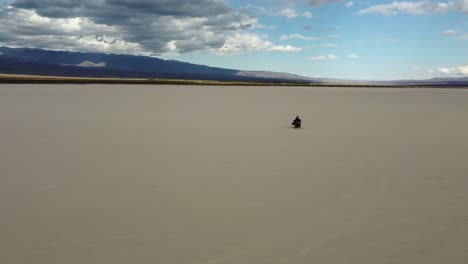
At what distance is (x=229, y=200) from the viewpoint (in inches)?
259

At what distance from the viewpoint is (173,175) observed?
818 cm

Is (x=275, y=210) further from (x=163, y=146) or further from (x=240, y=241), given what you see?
(x=163, y=146)

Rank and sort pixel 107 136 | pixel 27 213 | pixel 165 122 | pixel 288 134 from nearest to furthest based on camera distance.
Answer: pixel 27 213 → pixel 107 136 → pixel 288 134 → pixel 165 122

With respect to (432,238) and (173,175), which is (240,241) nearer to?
(432,238)

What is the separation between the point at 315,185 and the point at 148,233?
3.58m

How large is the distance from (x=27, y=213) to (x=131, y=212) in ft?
4.86

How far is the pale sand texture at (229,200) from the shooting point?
4.70 m

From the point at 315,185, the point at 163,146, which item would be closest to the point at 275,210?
the point at 315,185

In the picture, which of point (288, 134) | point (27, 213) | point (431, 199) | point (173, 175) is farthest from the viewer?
point (288, 134)

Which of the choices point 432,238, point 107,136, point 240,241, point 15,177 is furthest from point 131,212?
point 107,136

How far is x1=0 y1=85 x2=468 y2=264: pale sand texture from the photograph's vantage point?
4699mm

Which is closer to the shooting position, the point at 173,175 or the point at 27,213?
the point at 27,213

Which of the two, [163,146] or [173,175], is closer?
[173,175]

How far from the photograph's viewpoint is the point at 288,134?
572 inches
